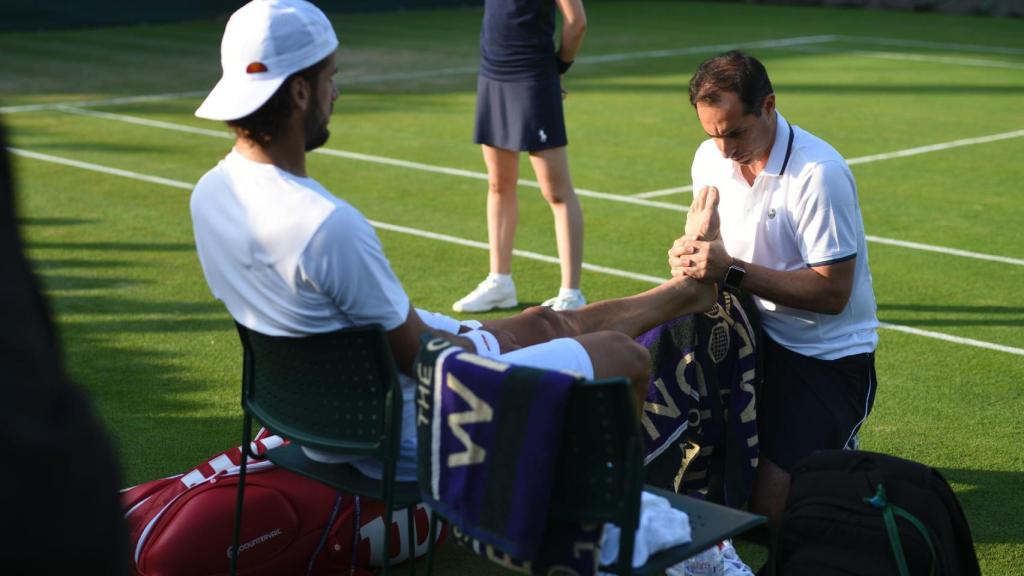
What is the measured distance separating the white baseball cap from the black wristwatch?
1456 millimetres

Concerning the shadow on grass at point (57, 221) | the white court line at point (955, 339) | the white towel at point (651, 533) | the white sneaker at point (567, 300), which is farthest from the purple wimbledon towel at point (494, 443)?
the shadow on grass at point (57, 221)

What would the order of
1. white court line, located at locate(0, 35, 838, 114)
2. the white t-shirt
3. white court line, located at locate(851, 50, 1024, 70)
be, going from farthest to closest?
white court line, located at locate(851, 50, 1024, 70) → white court line, located at locate(0, 35, 838, 114) → the white t-shirt

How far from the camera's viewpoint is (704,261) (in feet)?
13.5

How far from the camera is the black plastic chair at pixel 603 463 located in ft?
8.71

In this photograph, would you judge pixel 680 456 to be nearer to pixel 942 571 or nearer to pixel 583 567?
pixel 942 571

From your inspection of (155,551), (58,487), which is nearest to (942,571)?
(155,551)

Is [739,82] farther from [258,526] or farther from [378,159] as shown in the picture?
[378,159]

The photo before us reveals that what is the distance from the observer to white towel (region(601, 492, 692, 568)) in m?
2.87

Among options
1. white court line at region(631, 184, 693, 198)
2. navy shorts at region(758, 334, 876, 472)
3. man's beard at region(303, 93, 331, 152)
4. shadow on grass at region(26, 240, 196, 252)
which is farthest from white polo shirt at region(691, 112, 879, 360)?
white court line at region(631, 184, 693, 198)

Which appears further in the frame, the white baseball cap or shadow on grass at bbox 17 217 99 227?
shadow on grass at bbox 17 217 99 227

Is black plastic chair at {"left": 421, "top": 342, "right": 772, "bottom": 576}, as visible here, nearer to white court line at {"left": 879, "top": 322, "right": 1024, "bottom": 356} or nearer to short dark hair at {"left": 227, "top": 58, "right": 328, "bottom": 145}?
short dark hair at {"left": 227, "top": 58, "right": 328, "bottom": 145}

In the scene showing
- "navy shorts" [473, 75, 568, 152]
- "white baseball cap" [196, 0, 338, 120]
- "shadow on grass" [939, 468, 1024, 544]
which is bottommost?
"shadow on grass" [939, 468, 1024, 544]

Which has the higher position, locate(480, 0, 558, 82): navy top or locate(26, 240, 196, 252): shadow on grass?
locate(480, 0, 558, 82): navy top

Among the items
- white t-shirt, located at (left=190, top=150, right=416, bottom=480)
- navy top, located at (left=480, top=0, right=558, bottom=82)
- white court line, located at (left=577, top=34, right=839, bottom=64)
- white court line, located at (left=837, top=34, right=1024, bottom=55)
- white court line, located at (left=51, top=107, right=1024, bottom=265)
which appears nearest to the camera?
white t-shirt, located at (left=190, top=150, right=416, bottom=480)
